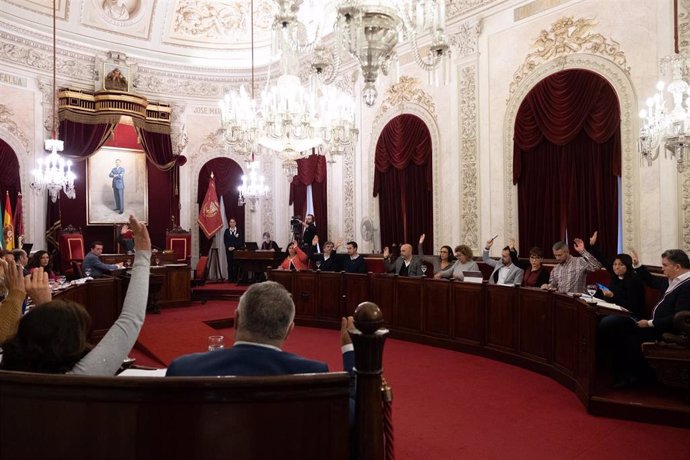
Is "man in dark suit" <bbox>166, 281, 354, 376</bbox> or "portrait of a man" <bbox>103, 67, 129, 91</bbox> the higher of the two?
"portrait of a man" <bbox>103, 67, 129, 91</bbox>

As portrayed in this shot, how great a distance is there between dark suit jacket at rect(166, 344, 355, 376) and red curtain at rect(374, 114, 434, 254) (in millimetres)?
7989

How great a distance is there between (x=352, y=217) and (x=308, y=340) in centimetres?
427

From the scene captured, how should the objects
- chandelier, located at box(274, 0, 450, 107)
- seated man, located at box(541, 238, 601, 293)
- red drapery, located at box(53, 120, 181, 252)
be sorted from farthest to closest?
red drapery, located at box(53, 120, 181, 252), seated man, located at box(541, 238, 601, 293), chandelier, located at box(274, 0, 450, 107)

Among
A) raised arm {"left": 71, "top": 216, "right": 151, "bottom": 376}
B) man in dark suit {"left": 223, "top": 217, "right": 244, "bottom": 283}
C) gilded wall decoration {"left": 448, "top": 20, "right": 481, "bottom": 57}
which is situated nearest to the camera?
raised arm {"left": 71, "top": 216, "right": 151, "bottom": 376}

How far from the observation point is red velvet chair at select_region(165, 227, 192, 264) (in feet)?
40.1

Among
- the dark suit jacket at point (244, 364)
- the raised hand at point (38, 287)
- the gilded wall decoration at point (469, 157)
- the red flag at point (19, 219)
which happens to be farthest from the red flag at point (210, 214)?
the dark suit jacket at point (244, 364)

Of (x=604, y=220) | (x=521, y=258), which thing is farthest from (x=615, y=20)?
(x=521, y=258)

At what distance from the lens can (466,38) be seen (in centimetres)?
885

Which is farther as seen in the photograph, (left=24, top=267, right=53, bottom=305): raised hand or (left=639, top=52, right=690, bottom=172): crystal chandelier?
(left=639, top=52, right=690, bottom=172): crystal chandelier

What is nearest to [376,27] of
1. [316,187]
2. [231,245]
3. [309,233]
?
[309,233]

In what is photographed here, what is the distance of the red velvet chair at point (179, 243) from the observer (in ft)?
40.1

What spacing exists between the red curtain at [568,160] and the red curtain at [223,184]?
25.2 feet

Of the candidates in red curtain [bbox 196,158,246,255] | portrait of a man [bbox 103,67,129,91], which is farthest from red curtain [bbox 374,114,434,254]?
portrait of a man [bbox 103,67,129,91]

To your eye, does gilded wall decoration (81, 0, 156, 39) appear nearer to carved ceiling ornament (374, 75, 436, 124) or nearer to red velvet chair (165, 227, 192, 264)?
red velvet chair (165, 227, 192, 264)
